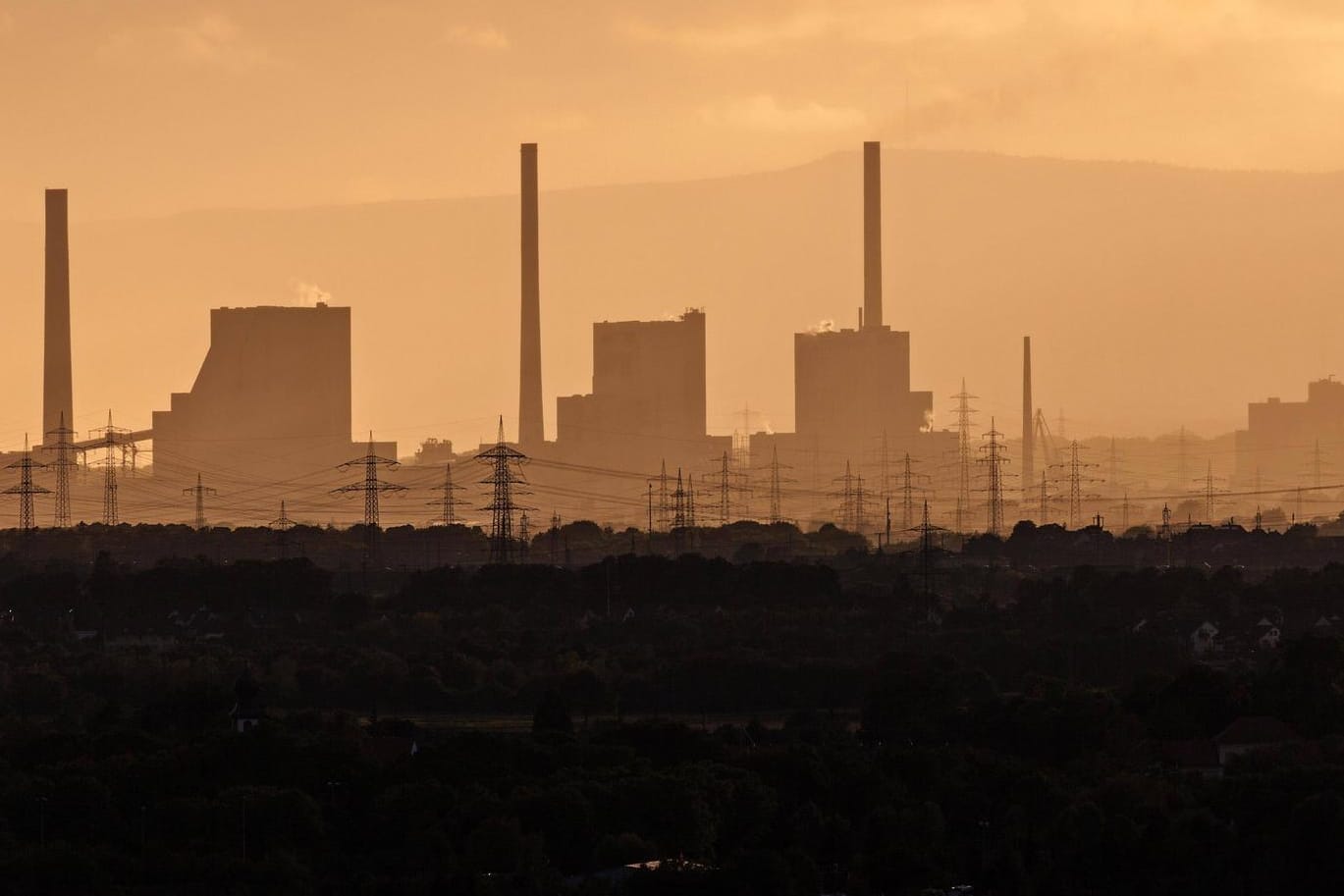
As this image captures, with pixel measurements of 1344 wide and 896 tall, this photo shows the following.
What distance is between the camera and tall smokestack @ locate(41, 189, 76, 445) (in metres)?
176

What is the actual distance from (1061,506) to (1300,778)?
150 metres

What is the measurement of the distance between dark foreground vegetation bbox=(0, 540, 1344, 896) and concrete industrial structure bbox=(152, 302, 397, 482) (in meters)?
94.6

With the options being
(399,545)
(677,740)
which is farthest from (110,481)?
(677,740)

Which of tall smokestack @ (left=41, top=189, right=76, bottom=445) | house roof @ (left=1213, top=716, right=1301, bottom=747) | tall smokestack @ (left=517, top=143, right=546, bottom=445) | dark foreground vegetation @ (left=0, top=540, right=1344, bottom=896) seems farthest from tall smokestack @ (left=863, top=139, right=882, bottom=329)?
house roof @ (left=1213, top=716, right=1301, bottom=747)

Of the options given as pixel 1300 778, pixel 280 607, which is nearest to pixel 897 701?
pixel 1300 778

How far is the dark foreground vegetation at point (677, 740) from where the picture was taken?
4372 cm

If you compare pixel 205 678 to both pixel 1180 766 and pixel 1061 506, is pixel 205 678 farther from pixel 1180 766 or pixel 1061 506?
pixel 1061 506

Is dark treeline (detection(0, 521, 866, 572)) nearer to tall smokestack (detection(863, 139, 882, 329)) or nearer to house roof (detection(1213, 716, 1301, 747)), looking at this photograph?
tall smokestack (detection(863, 139, 882, 329))

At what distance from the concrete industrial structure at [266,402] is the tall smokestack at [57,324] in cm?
739

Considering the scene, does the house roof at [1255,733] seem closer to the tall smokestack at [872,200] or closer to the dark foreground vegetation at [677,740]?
the dark foreground vegetation at [677,740]

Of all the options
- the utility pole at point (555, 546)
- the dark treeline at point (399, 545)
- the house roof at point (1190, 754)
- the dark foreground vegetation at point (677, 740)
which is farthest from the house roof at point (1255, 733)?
the utility pole at point (555, 546)

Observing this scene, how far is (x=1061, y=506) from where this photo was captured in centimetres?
19762

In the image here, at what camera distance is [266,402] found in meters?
189

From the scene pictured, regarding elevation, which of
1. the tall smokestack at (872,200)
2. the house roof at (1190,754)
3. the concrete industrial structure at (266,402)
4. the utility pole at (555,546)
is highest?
the tall smokestack at (872,200)
